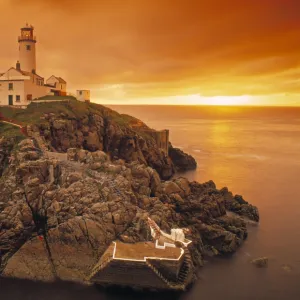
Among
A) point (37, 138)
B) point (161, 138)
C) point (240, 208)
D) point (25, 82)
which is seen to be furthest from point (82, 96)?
point (240, 208)

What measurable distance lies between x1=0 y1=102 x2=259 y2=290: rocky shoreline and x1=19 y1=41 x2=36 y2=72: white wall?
68.5 ft

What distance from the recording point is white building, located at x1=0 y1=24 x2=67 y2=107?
58312 mm

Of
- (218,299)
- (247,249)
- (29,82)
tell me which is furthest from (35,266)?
(29,82)

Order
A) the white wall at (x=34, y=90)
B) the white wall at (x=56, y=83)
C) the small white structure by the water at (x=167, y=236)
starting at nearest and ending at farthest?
the small white structure by the water at (x=167, y=236) → the white wall at (x=34, y=90) → the white wall at (x=56, y=83)

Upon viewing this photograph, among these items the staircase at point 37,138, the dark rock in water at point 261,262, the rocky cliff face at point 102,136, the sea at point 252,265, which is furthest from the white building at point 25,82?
the dark rock in water at point 261,262

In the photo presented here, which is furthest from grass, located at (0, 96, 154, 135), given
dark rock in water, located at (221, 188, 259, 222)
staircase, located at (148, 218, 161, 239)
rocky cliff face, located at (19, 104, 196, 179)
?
staircase, located at (148, 218, 161, 239)

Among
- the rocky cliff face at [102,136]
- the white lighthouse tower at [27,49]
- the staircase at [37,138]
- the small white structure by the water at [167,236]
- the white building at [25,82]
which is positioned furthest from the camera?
the white lighthouse tower at [27,49]

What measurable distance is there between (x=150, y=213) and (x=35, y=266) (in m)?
10.6

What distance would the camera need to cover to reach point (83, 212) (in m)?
33.0

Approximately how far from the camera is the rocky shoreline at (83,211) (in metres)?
30.9

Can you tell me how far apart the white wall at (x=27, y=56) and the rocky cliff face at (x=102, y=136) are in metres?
12.4

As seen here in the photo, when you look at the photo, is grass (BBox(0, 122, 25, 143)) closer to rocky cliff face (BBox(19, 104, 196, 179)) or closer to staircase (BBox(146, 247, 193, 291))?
rocky cliff face (BBox(19, 104, 196, 179))

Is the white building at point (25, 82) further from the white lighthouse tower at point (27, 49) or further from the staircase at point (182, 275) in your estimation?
the staircase at point (182, 275)

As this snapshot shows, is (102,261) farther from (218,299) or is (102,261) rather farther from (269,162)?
(269,162)
